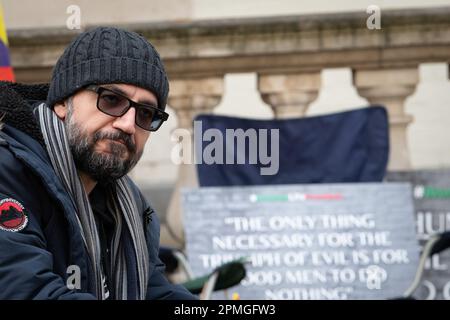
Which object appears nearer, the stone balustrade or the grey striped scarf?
the grey striped scarf

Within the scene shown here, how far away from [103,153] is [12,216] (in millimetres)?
259

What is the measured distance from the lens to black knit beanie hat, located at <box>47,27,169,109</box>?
83.6 inches

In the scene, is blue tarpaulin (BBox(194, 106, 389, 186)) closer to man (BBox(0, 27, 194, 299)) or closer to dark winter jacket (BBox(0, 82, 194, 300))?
man (BBox(0, 27, 194, 299))

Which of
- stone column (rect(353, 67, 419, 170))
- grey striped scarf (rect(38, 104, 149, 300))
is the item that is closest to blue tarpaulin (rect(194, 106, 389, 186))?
stone column (rect(353, 67, 419, 170))

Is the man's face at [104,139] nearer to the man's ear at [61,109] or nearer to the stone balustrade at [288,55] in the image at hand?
the man's ear at [61,109]

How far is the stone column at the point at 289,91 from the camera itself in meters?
6.37

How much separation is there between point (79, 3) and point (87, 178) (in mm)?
4601

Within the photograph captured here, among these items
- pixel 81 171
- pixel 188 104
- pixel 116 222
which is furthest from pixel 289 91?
pixel 81 171

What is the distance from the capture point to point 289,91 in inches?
252

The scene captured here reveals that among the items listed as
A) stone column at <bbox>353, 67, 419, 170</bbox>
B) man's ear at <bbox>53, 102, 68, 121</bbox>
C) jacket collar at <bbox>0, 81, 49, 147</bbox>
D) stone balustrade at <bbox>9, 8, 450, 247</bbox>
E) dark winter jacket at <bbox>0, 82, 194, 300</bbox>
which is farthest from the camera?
stone column at <bbox>353, 67, 419, 170</bbox>

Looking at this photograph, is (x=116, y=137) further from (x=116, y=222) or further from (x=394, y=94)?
(x=394, y=94)

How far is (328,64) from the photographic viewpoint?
6.34 meters

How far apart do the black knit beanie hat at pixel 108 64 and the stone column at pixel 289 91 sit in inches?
164
